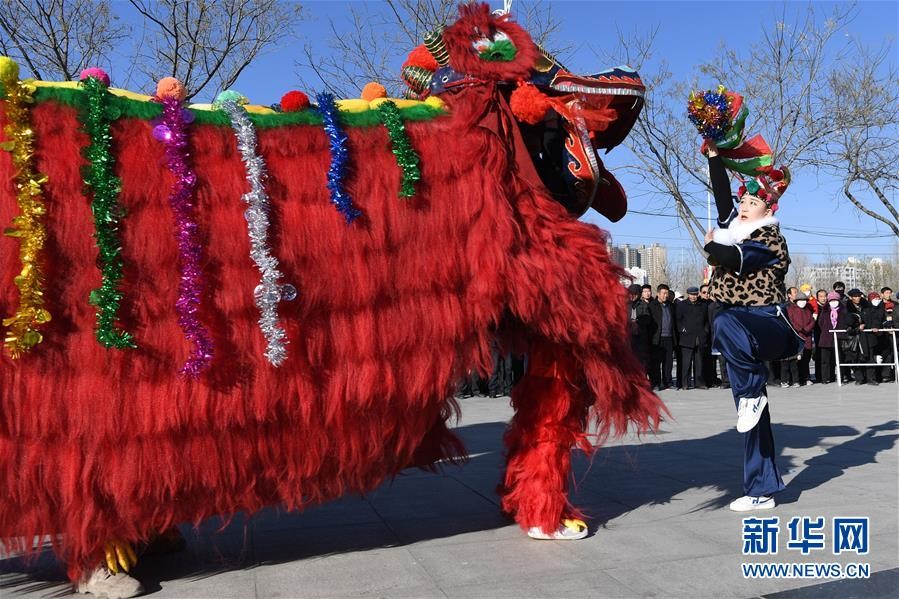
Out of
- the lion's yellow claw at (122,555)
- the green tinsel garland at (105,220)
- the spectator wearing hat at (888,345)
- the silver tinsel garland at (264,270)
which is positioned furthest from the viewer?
the spectator wearing hat at (888,345)

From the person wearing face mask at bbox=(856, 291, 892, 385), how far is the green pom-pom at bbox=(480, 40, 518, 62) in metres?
11.6

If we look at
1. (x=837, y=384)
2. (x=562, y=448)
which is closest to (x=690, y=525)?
(x=562, y=448)

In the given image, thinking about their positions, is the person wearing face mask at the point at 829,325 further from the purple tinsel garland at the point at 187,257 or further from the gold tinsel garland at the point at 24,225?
the gold tinsel garland at the point at 24,225

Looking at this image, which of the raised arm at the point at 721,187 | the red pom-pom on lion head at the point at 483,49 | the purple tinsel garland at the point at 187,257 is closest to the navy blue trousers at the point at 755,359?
the raised arm at the point at 721,187

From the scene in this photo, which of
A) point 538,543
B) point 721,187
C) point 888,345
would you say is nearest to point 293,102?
point 538,543

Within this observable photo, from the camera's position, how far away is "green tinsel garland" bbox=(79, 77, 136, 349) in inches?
120

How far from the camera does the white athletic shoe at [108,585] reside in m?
3.34

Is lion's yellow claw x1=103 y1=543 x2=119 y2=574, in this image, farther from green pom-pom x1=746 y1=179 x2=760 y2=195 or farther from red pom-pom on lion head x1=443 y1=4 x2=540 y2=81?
green pom-pom x1=746 y1=179 x2=760 y2=195

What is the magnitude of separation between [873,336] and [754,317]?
10.5 metres

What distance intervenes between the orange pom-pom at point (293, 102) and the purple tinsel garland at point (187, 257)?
1.75ft

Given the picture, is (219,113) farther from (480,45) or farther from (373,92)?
(480,45)

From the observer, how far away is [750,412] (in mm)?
4629

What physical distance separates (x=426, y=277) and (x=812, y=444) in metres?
4.70

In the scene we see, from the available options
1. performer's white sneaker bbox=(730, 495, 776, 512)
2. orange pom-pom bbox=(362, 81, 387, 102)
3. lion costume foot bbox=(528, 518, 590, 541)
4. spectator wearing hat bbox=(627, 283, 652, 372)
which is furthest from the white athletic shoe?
spectator wearing hat bbox=(627, 283, 652, 372)
